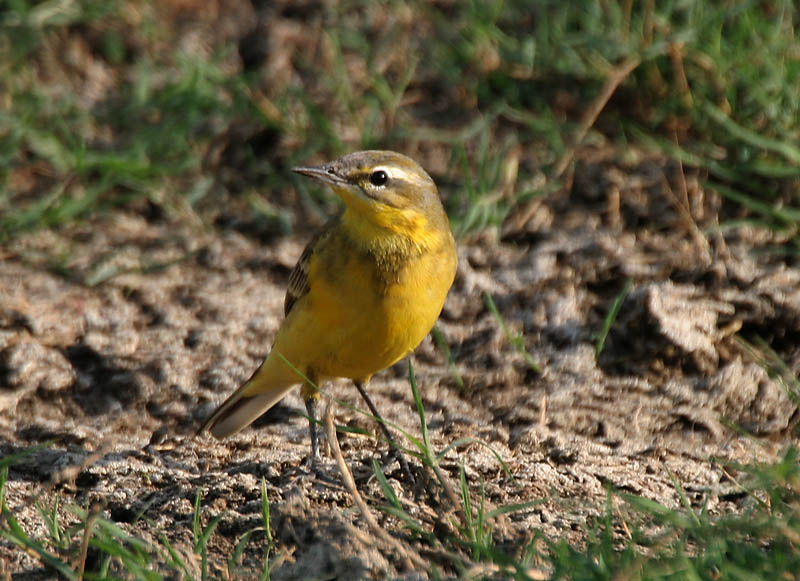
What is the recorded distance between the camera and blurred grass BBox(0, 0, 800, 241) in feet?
22.1

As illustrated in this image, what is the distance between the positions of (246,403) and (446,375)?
1076mm

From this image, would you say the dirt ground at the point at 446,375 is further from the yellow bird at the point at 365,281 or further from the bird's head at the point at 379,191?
the bird's head at the point at 379,191

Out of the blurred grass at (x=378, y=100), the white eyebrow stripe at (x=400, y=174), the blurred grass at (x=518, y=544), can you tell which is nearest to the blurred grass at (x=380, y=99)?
the blurred grass at (x=378, y=100)

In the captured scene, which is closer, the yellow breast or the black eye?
the yellow breast

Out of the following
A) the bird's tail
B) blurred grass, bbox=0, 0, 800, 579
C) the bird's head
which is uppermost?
the bird's head

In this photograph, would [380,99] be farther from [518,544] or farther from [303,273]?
[518,544]

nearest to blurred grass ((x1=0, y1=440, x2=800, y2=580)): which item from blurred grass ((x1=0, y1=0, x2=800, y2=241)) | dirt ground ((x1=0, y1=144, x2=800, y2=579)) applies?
dirt ground ((x1=0, y1=144, x2=800, y2=579))

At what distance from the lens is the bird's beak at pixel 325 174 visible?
5.02m

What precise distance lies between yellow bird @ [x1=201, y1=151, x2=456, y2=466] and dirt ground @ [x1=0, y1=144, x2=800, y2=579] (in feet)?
1.36

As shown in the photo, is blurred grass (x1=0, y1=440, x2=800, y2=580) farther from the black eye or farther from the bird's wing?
the black eye

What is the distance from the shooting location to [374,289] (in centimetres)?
481

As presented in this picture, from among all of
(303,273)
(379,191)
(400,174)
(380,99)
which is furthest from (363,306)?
(380,99)

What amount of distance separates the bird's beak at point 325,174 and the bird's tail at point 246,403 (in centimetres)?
88

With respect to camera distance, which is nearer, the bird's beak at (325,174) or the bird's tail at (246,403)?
the bird's beak at (325,174)
